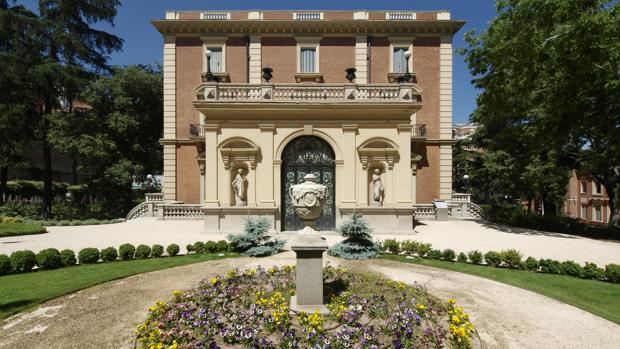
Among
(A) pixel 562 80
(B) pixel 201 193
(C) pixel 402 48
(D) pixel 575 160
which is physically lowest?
(B) pixel 201 193

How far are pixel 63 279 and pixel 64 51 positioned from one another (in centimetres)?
2344

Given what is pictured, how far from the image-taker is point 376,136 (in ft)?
49.2

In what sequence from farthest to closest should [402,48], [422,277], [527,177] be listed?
1. [402,48]
2. [527,177]
3. [422,277]

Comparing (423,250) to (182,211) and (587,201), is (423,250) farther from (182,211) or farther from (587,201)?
(587,201)

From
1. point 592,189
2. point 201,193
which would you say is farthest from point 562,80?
point 592,189

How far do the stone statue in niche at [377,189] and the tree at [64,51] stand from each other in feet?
80.0

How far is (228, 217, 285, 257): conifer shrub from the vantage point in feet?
33.3

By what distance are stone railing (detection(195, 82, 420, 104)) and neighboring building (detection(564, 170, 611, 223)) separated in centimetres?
3503

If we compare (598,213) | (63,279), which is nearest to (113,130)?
(63,279)

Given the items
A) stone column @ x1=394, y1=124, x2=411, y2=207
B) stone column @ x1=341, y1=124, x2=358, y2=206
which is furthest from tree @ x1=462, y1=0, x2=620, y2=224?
stone column @ x1=341, y1=124, x2=358, y2=206

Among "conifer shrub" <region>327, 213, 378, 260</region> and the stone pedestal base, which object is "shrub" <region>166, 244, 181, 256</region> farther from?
the stone pedestal base

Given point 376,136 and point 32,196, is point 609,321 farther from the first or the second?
point 32,196

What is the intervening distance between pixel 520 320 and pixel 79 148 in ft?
87.9

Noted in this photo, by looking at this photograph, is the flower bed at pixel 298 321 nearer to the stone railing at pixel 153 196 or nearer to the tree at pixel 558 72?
the tree at pixel 558 72
